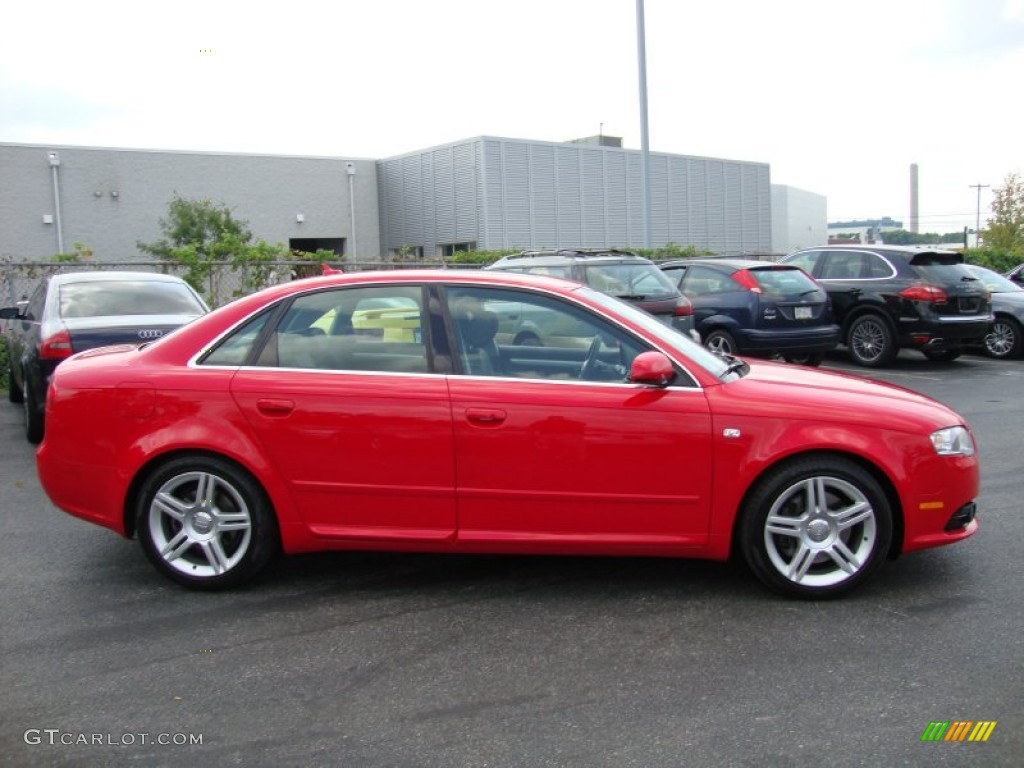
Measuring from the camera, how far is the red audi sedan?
14.4 feet

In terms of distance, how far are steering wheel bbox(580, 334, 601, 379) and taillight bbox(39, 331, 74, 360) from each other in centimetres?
512

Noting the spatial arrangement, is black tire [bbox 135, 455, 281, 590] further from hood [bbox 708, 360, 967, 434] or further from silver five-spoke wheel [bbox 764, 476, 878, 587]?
silver five-spoke wheel [bbox 764, 476, 878, 587]

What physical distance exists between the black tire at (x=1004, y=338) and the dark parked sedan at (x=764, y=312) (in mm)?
3703

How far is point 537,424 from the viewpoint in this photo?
4.39 meters

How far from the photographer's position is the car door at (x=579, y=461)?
4371mm

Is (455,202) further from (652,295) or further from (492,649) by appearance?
(492,649)

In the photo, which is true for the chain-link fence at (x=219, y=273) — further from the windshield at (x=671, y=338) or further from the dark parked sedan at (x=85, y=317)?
the windshield at (x=671, y=338)

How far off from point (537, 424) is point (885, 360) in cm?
1047

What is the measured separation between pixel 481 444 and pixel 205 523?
1.44m

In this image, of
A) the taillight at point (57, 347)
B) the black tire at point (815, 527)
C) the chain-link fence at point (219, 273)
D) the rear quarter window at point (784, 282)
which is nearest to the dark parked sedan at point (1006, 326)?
the rear quarter window at point (784, 282)

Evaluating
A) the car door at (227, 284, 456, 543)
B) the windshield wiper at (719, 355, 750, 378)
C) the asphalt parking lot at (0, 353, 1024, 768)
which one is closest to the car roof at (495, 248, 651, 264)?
the windshield wiper at (719, 355, 750, 378)

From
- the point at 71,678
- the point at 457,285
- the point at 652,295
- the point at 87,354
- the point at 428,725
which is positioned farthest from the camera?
the point at 652,295

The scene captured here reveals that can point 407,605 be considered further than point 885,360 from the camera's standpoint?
No

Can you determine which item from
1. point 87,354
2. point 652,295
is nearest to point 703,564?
point 87,354
